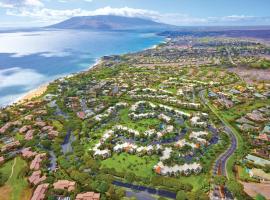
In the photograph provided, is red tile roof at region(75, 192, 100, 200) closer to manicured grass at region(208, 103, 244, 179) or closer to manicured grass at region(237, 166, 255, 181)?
manicured grass at region(208, 103, 244, 179)

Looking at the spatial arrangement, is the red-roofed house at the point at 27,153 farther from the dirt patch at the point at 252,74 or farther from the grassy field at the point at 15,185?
the dirt patch at the point at 252,74

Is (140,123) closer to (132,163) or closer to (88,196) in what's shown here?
(132,163)

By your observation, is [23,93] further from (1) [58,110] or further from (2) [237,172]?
(2) [237,172]

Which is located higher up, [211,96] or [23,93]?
[211,96]

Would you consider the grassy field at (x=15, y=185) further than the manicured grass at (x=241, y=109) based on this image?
No

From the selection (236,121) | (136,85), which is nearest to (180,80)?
(136,85)

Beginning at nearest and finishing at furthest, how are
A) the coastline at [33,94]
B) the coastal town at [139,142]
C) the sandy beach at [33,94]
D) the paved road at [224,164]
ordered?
the paved road at [224,164] → the coastal town at [139,142] → the coastline at [33,94] → the sandy beach at [33,94]

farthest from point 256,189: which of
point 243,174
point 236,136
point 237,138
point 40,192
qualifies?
point 40,192

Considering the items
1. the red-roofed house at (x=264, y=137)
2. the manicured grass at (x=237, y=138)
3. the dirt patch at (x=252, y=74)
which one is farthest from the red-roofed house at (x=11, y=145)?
the dirt patch at (x=252, y=74)
